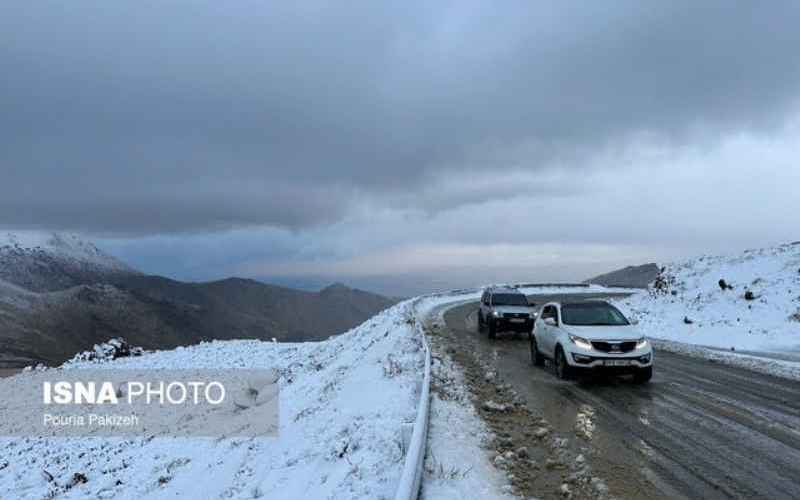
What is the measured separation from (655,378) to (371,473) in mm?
9051

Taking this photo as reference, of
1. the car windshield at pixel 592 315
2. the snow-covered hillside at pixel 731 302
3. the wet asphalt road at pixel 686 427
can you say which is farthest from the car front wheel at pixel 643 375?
the snow-covered hillside at pixel 731 302

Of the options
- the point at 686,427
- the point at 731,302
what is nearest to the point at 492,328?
the point at 731,302

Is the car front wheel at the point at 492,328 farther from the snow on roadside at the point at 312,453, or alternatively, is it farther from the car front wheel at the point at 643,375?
the car front wheel at the point at 643,375

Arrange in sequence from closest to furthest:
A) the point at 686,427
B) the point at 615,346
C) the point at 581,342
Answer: the point at 686,427 → the point at 615,346 → the point at 581,342

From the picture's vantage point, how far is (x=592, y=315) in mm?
14203

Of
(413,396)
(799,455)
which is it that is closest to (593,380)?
(413,396)

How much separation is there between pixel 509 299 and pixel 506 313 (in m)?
1.76

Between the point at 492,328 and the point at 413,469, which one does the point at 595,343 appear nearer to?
the point at 413,469

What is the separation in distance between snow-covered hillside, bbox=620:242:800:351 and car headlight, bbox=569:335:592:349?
11721 mm

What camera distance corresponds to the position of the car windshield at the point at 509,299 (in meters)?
24.8

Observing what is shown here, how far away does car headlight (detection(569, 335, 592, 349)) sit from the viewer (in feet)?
41.4

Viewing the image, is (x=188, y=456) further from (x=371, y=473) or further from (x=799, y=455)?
(x=799, y=455)

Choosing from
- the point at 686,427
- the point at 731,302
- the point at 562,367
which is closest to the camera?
the point at 686,427

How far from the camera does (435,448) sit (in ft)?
25.2
